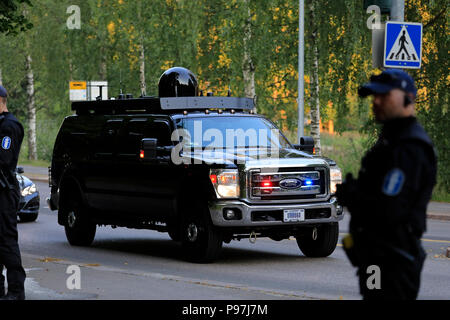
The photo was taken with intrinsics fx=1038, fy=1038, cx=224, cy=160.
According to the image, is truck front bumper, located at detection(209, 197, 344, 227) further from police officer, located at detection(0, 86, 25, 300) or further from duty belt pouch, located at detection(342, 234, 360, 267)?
duty belt pouch, located at detection(342, 234, 360, 267)

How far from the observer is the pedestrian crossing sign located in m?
14.3

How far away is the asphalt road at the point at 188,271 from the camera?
1010 centimetres

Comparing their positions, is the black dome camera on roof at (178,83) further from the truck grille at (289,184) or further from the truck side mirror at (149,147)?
the truck grille at (289,184)

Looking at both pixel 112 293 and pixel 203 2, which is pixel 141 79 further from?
pixel 112 293

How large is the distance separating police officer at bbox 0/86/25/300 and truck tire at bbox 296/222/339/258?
550 cm

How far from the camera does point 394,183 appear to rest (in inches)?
217

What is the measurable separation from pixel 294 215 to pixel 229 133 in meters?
1.84

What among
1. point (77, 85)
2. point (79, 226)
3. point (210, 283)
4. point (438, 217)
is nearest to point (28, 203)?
point (79, 226)

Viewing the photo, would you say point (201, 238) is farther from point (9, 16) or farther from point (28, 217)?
point (28, 217)

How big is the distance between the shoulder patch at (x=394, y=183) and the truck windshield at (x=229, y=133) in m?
8.50

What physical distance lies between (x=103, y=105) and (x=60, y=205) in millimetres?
1757

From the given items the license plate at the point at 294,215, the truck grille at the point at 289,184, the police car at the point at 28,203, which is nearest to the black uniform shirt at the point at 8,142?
the truck grille at the point at 289,184

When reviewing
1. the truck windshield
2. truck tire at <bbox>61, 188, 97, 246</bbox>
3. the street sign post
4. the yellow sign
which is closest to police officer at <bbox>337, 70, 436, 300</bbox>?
the truck windshield

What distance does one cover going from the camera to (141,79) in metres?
40.5
